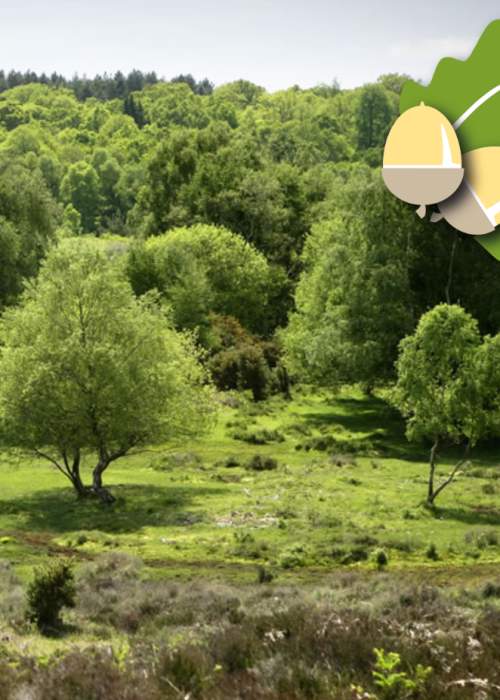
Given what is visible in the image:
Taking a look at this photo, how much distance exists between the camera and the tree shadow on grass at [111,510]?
114ft

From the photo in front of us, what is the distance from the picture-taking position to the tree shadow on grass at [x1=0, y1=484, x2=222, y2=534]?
34.7m

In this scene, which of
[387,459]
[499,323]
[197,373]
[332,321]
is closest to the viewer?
[197,373]

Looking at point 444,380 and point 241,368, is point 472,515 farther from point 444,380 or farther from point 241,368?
point 241,368

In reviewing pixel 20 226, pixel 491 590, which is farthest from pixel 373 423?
pixel 491 590

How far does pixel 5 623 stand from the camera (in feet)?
59.2

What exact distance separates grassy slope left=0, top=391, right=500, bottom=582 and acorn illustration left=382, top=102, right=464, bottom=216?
437 inches

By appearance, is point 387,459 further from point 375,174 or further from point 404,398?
point 375,174

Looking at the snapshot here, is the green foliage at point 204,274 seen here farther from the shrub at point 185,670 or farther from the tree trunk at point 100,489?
the shrub at point 185,670

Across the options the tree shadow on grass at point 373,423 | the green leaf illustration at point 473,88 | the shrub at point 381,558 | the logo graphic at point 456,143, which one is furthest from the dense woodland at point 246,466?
the green leaf illustration at point 473,88

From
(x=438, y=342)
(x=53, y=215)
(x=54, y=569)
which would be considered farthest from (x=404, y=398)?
(x=53, y=215)

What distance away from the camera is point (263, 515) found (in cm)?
3538

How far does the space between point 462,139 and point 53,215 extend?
4873cm

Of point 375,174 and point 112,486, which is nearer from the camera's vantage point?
point 112,486

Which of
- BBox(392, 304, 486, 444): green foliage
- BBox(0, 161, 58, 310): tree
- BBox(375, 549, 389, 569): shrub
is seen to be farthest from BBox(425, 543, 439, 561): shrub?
BBox(0, 161, 58, 310): tree
